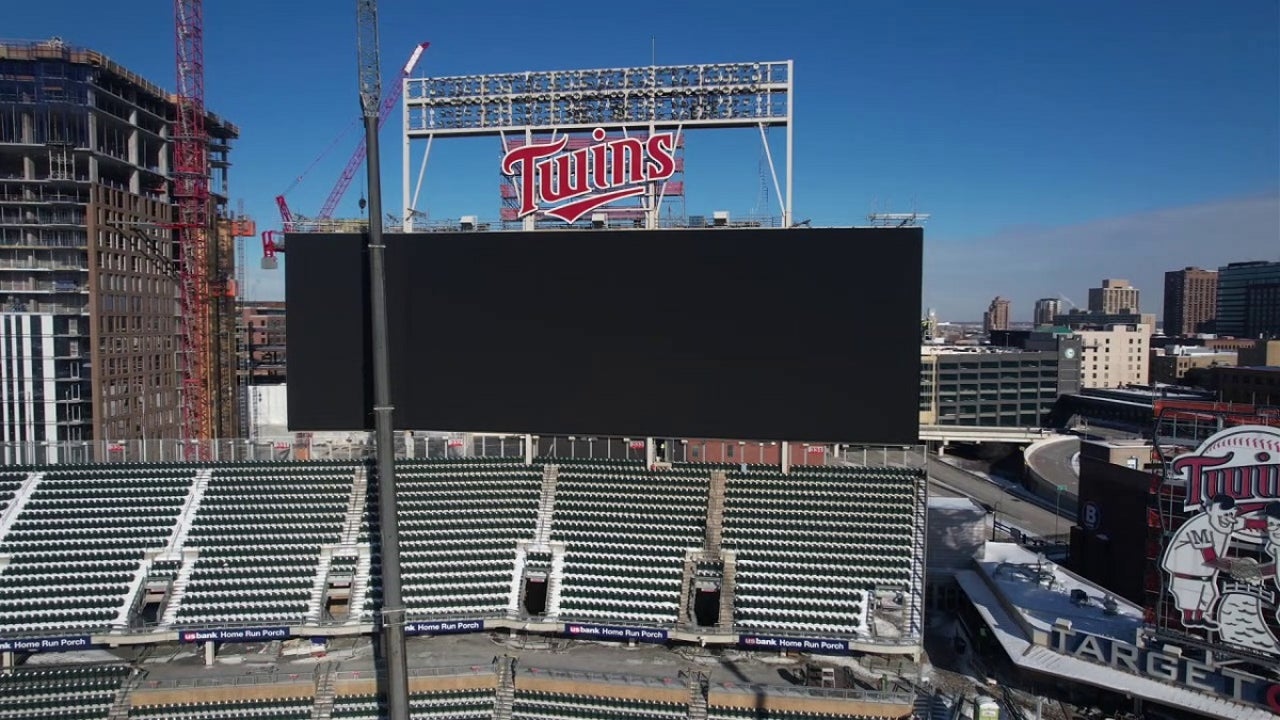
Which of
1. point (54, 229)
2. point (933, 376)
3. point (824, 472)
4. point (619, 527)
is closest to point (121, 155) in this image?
point (54, 229)

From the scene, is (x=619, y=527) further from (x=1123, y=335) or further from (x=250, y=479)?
(x=1123, y=335)

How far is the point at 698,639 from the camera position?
22.4 metres

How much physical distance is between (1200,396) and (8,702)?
9621 centimetres

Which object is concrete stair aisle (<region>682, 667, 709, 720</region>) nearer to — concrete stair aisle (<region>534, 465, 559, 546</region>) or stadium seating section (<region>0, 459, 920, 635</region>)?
stadium seating section (<region>0, 459, 920, 635</region>)

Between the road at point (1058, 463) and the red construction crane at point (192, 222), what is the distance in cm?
6769

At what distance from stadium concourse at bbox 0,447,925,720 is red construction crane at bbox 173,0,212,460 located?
39.4 m

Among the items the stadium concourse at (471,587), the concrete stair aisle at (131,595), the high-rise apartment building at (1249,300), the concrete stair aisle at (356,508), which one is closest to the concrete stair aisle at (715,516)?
the stadium concourse at (471,587)

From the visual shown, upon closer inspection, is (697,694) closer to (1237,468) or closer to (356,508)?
(356,508)

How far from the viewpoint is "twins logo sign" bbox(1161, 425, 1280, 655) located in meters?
19.2

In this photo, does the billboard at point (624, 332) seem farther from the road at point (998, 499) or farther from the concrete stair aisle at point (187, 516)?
the road at point (998, 499)

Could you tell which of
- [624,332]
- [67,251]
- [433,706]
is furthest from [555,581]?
[67,251]

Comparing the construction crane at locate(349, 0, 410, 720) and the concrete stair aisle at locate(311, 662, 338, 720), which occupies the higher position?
the construction crane at locate(349, 0, 410, 720)

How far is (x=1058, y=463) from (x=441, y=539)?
6126 centimetres

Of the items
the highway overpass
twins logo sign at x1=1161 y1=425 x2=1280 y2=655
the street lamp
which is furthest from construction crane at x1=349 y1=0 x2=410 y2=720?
the highway overpass
